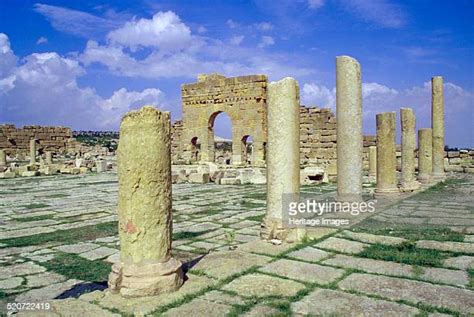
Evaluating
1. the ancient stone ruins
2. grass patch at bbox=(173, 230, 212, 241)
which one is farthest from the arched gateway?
grass patch at bbox=(173, 230, 212, 241)

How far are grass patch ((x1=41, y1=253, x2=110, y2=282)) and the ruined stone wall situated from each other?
96.9 ft

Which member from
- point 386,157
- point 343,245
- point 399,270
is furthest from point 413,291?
point 386,157

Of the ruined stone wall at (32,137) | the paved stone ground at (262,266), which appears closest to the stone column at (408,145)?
the paved stone ground at (262,266)

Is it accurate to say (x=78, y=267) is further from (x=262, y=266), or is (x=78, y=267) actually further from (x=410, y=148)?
(x=410, y=148)

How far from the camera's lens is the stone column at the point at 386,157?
10906 millimetres

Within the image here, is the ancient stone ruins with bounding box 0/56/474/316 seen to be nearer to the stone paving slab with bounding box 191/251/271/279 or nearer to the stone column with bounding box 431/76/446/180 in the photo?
the stone paving slab with bounding box 191/251/271/279

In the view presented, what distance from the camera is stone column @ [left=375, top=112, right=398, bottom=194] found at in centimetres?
1091

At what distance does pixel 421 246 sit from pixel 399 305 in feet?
7.38

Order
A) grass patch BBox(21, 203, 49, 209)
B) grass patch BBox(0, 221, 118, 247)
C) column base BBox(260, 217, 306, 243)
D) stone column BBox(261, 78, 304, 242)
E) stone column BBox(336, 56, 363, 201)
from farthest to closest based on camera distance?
grass patch BBox(21, 203, 49, 209)
stone column BBox(336, 56, 363, 201)
grass patch BBox(0, 221, 118, 247)
stone column BBox(261, 78, 304, 242)
column base BBox(260, 217, 306, 243)

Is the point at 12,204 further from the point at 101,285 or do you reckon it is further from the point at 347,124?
the point at 347,124

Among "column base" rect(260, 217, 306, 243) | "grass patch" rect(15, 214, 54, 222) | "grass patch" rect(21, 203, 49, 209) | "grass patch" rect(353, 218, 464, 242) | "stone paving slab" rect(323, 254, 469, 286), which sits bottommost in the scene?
"stone paving slab" rect(323, 254, 469, 286)

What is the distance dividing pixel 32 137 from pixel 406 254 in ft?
109

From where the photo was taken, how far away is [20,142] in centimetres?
3328

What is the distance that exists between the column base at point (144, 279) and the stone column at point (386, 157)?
810cm
